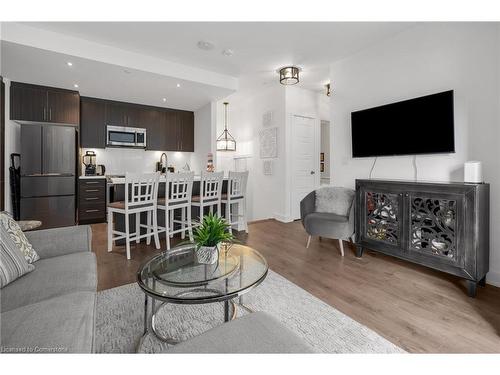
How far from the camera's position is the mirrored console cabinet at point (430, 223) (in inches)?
80.4

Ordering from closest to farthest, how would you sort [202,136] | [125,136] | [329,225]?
[329,225] → [125,136] → [202,136]

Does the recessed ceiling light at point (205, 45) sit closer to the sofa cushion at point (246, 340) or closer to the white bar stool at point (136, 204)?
the white bar stool at point (136, 204)

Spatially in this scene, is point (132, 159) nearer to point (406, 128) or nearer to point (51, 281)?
point (51, 281)

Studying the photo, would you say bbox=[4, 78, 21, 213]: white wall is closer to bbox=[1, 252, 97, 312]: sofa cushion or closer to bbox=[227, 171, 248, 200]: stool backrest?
bbox=[1, 252, 97, 312]: sofa cushion

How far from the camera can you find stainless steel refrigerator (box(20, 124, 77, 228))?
399cm

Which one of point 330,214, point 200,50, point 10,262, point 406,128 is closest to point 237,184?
point 330,214

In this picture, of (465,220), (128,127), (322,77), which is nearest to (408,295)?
(465,220)

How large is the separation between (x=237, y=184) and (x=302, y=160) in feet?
5.74

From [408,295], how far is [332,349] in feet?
3.52

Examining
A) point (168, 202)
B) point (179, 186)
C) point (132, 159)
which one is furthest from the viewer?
point (132, 159)

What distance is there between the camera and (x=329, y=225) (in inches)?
118

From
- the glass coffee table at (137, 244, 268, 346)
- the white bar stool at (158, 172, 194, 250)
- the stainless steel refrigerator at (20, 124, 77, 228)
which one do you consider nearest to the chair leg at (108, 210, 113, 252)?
the white bar stool at (158, 172, 194, 250)

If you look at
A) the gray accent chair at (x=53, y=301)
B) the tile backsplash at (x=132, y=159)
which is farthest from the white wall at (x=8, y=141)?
the gray accent chair at (x=53, y=301)

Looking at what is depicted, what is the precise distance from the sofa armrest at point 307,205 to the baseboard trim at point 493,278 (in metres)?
1.87
